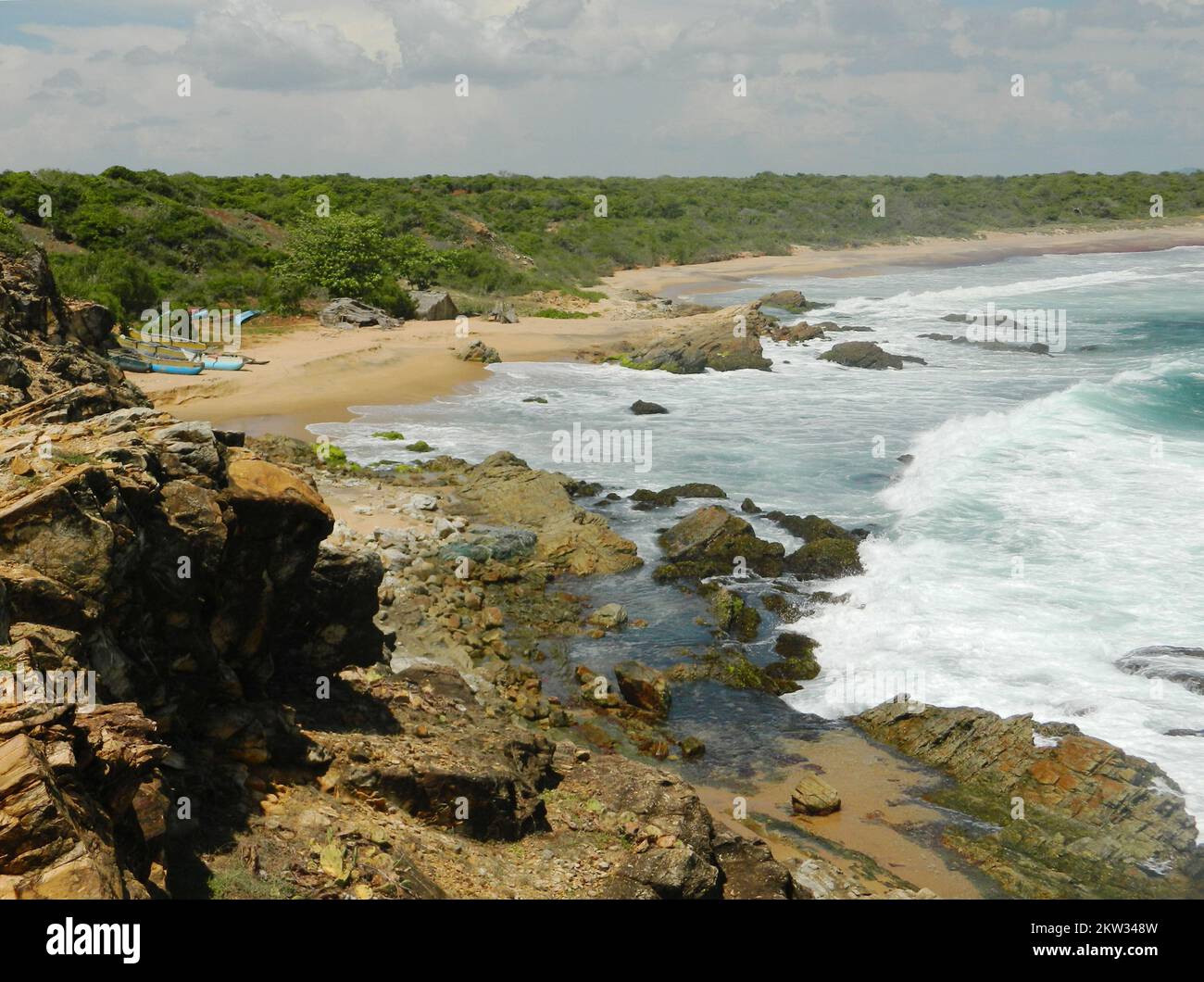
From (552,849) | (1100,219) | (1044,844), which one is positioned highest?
(1100,219)

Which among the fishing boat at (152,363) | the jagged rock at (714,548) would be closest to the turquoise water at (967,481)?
the jagged rock at (714,548)

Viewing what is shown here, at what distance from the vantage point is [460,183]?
92438 mm

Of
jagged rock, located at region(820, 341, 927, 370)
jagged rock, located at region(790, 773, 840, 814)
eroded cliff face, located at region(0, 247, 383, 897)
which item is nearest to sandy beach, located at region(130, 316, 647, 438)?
jagged rock, located at region(820, 341, 927, 370)

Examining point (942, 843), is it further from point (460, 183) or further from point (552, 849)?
point (460, 183)

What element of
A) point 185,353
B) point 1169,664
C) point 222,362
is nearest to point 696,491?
point 1169,664

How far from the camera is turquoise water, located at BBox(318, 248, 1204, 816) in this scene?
47.0 ft

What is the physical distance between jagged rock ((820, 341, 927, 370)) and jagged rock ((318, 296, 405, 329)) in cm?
1701

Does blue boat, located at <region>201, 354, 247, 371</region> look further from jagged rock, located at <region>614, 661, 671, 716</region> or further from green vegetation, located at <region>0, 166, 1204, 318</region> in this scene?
jagged rock, located at <region>614, 661, 671, 716</region>

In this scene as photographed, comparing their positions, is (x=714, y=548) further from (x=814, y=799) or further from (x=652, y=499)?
(x=814, y=799)

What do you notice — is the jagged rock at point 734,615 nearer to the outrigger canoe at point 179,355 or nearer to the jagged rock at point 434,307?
the outrigger canoe at point 179,355

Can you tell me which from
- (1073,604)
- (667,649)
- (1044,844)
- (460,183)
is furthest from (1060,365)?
(460,183)

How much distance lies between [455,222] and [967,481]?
4294cm

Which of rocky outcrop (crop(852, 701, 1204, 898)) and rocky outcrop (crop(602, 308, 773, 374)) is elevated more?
rocky outcrop (crop(602, 308, 773, 374))
